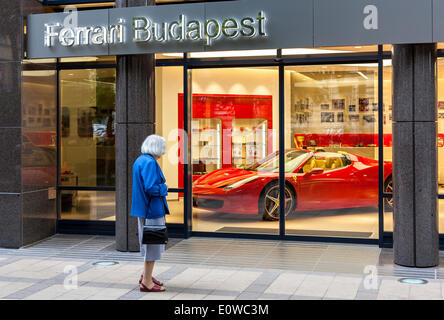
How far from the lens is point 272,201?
10781 millimetres

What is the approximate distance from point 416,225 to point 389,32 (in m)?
2.71

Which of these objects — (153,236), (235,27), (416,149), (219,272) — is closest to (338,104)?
(416,149)

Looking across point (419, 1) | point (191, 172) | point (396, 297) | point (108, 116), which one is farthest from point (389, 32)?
point (108, 116)

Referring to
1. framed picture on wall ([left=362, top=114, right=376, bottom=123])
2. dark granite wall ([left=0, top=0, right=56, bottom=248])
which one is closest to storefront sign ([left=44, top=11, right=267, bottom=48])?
dark granite wall ([left=0, top=0, right=56, bottom=248])

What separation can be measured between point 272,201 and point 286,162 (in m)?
0.75

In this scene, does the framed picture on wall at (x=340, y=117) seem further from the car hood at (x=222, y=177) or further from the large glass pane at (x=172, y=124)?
the large glass pane at (x=172, y=124)

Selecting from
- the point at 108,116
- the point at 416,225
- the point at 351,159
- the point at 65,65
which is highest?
the point at 65,65

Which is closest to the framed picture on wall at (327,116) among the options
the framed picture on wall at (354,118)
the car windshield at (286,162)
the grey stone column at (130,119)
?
the framed picture on wall at (354,118)

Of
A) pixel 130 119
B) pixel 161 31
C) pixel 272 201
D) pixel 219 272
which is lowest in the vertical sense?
pixel 219 272

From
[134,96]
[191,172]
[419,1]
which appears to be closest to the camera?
[419,1]

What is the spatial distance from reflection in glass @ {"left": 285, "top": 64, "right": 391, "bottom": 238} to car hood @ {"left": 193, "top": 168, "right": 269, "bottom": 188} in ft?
2.74

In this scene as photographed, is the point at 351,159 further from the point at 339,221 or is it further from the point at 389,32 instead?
the point at 389,32

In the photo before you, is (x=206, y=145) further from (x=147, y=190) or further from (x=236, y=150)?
(x=147, y=190)

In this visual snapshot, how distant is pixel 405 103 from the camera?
843 centimetres
